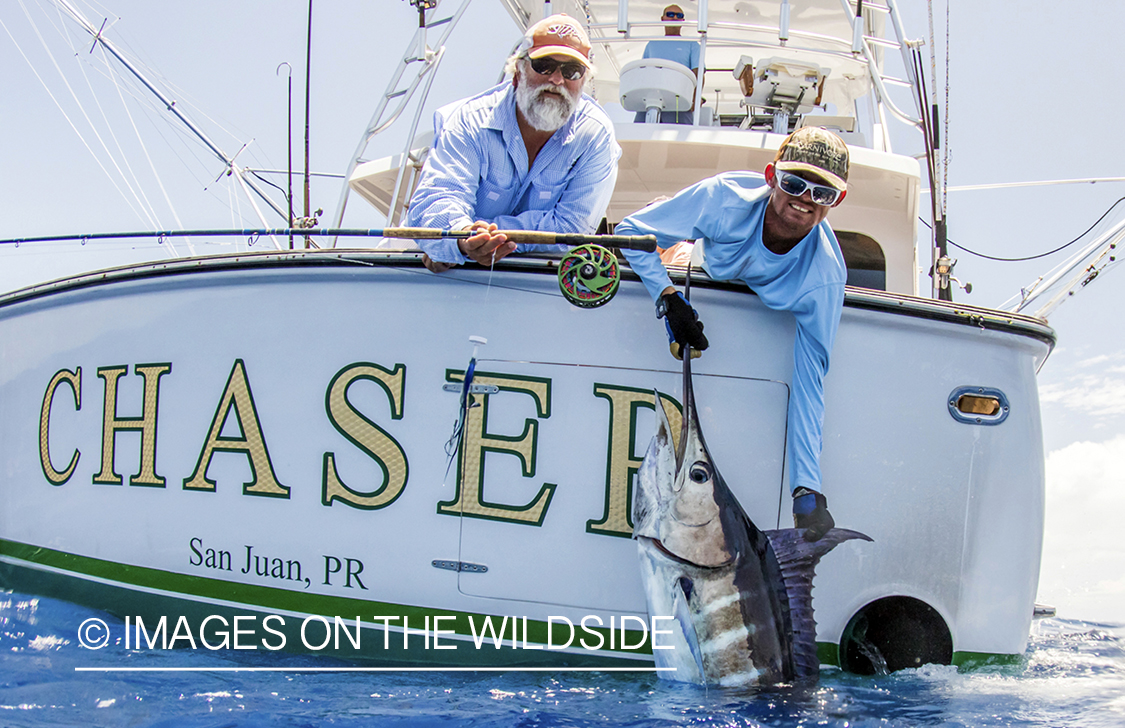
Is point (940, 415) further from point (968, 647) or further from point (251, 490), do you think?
point (251, 490)

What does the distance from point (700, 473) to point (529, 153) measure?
1.30 meters

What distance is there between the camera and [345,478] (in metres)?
2.93

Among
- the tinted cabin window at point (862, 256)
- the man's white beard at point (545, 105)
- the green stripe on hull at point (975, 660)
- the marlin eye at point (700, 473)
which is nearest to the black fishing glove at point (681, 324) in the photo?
the marlin eye at point (700, 473)

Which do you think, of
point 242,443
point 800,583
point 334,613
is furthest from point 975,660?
point 242,443

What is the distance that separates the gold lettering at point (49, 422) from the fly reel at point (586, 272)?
1.94m

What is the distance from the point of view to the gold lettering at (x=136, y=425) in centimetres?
318

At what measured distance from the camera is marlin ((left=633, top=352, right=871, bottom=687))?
2508 mm

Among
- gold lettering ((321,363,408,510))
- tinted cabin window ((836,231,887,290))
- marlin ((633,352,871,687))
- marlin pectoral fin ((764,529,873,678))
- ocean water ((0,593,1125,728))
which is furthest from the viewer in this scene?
tinted cabin window ((836,231,887,290))

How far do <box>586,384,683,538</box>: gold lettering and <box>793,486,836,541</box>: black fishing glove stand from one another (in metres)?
0.42

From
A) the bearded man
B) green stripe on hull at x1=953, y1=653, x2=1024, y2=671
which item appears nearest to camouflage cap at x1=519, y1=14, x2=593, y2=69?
the bearded man

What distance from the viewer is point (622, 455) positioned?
2822mm

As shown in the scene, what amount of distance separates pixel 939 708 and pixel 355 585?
1.74m

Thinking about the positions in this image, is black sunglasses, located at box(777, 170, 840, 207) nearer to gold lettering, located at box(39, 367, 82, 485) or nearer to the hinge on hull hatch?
the hinge on hull hatch

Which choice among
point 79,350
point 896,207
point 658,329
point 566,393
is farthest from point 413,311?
point 896,207
